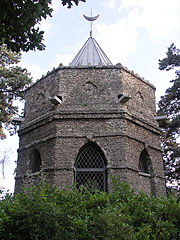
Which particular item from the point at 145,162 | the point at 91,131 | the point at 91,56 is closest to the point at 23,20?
the point at 91,131

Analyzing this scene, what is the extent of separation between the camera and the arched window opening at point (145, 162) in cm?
1164

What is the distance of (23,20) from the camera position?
528 centimetres

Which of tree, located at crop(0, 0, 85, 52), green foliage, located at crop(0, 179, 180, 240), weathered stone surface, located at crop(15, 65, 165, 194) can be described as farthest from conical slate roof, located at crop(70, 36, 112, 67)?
green foliage, located at crop(0, 179, 180, 240)

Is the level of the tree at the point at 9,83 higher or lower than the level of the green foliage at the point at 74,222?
higher

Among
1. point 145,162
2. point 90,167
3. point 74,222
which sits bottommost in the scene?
point 74,222

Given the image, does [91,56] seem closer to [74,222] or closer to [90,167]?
[90,167]

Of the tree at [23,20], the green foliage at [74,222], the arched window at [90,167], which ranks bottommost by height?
the green foliage at [74,222]

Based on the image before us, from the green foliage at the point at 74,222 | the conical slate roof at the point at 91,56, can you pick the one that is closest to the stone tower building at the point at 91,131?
the conical slate roof at the point at 91,56

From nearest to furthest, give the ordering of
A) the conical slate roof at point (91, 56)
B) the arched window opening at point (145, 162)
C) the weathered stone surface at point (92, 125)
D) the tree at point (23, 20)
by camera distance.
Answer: the tree at point (23, 20), the weathered stone surface at point (92, 125), the arched window opening at point (145, 162), the conical slate roof at point (91, 56)

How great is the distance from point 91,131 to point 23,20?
616 centimetres

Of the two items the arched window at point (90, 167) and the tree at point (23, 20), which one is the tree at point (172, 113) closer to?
the arched window at point (90, 167)

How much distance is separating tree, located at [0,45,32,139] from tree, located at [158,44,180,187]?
8282 mm

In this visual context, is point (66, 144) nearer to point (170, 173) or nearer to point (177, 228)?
point (177, 228)

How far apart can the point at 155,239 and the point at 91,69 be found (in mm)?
8013
